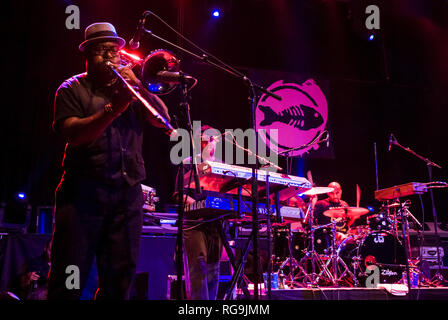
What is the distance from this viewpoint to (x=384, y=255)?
7496mm

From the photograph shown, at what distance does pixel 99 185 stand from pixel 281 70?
8.26m

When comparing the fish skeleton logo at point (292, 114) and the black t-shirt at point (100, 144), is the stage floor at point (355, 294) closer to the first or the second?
the black t-shirt at point (100, 144)

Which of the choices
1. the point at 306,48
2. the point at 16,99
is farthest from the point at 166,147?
the point at 306,48

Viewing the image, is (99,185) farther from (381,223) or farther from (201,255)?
(381,223)

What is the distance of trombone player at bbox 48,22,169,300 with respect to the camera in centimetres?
226

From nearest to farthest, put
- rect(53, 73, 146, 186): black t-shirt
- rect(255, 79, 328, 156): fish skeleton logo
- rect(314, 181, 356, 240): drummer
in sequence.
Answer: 1. rect(53, 73, 146, 186): black t-shirt
2. rect(314, 181, 356, 240): drummer
3. rect(255, 79, 328, 156): fish skeleton logo

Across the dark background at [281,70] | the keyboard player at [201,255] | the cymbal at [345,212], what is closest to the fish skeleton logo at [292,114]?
the dark background at [281,70]

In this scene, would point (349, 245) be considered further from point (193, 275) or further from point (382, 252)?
point (193, 275)

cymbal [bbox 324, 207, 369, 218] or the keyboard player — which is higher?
cymbal [bbox 324, 207, 369, 218]

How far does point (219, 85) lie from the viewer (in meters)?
9.65

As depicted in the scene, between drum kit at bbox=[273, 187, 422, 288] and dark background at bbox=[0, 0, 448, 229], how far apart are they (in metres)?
2.21

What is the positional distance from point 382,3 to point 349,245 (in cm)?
544

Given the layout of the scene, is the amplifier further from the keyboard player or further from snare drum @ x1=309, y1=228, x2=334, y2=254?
the keyboard player

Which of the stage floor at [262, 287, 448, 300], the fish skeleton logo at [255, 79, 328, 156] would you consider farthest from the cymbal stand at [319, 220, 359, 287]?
the fish skeleton logo at [255, 79, 328, 156]
